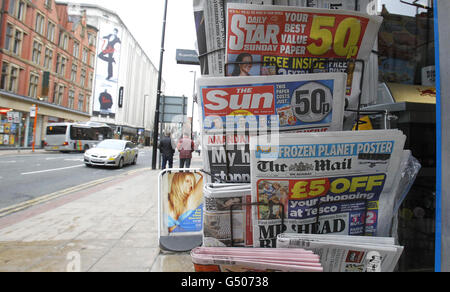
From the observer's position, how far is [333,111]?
98cm

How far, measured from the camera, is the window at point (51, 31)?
76.0 feet

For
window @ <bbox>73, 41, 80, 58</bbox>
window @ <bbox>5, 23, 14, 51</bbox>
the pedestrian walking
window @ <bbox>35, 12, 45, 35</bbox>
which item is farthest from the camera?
window @ <bbox>73, 41, 80, 58</bbox>

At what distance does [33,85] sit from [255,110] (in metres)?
29.4

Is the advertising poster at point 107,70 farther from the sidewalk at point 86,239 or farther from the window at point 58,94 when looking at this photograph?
the sidewalk at point 86,239

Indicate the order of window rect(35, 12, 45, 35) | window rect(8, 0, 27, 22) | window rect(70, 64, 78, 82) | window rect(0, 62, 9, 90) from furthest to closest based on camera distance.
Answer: window rect(70, 64, 78, 82) < window rect(35, 12, 45, 35) < window rect(0, 62, 9, 90) < window rect(8, 0, 27, 22)

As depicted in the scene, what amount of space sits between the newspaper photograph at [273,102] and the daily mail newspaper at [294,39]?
10 centimetres

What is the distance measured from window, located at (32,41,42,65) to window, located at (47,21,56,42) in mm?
1439

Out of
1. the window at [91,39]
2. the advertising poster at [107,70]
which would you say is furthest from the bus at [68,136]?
the advertising poster at [107,70]

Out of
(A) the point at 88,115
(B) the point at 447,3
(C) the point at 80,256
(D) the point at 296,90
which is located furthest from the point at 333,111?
(A) the point at 88,115

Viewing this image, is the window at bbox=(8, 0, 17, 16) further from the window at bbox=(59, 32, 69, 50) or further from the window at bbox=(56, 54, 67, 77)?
the window at bbox=(56, 54, 67, 77)

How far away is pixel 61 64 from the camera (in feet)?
87.1

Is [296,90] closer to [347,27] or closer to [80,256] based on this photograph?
[347,27]

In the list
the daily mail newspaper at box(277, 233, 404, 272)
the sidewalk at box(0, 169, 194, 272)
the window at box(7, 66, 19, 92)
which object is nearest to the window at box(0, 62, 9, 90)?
the window at box(7, 66, 19, 92)

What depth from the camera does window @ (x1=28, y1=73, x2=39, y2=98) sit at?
22.8 m
